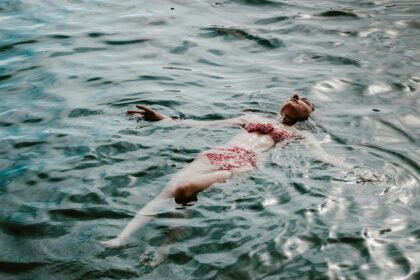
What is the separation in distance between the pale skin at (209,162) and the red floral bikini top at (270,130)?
61mm

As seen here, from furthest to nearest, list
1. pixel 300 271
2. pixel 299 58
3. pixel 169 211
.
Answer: pixel 299 58, pixel 169 211, pixel 300 271

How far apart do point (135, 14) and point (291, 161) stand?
27.0ft

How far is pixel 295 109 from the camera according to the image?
25.9 ft

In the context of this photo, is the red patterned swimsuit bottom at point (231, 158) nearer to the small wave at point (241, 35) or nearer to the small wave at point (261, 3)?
the small wave at point (241, 35)

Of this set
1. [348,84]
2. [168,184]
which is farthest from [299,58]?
[168,184]

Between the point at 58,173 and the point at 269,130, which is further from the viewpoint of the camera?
the point at 269,130

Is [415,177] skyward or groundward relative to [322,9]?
groundward

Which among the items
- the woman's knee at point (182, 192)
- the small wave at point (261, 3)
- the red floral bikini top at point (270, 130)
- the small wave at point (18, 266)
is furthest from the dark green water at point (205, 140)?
the small wave at point (261, 3)

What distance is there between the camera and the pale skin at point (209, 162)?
18.2 ft

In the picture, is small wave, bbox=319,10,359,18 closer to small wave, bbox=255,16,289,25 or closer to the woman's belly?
small wave, bbox=255,16,289,25

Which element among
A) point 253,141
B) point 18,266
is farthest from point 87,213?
point 253,141

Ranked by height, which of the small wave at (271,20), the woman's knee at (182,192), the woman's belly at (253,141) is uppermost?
the small wave at (271,20)

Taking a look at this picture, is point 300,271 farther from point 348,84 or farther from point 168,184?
point 348,84

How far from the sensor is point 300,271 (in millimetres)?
5004
